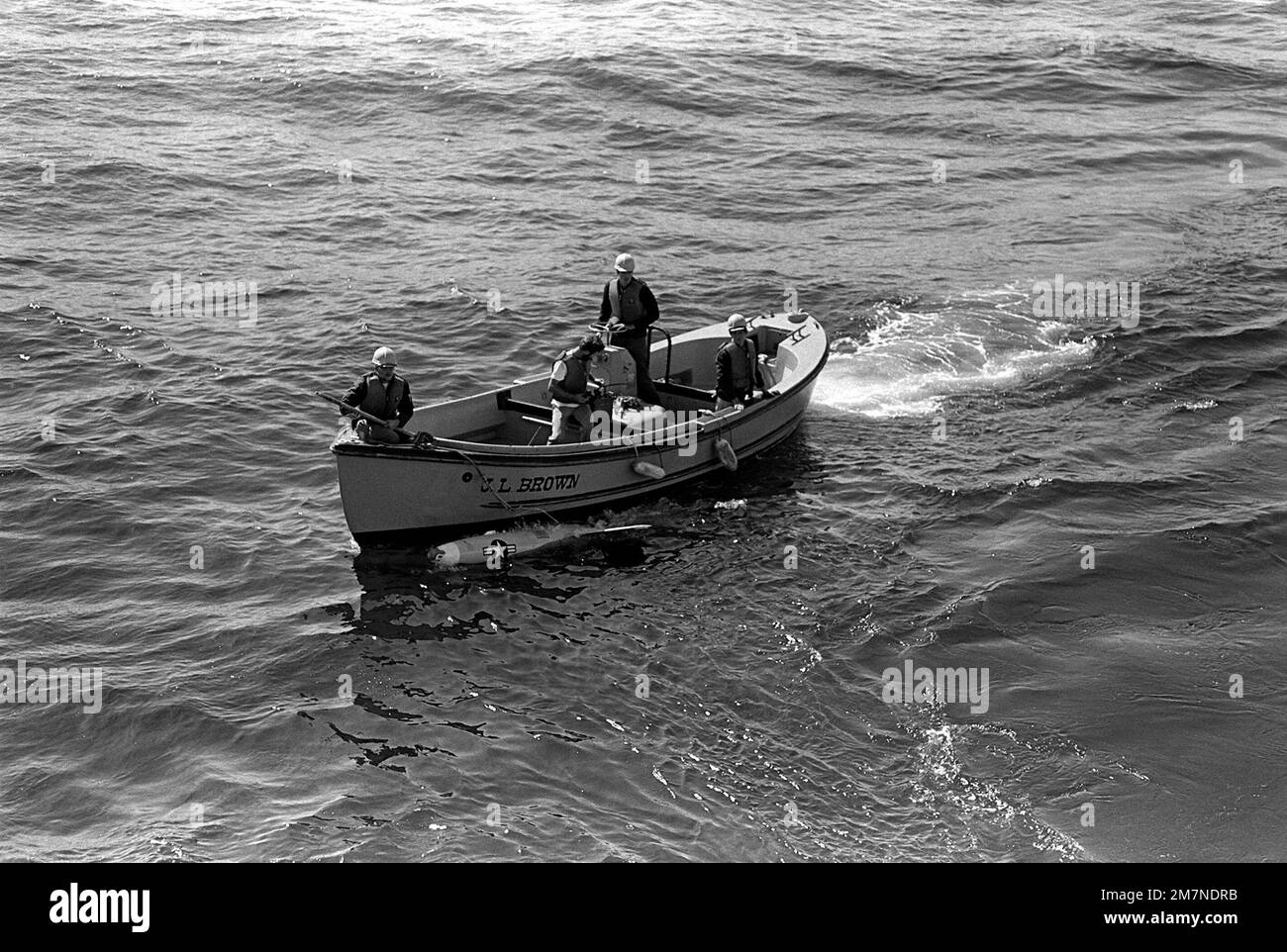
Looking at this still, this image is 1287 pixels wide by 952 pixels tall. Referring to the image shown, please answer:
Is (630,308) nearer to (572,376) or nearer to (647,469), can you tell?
(572,376)

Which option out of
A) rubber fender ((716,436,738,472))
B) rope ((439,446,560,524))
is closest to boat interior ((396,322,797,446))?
rubber fender ((716,436,738,472))

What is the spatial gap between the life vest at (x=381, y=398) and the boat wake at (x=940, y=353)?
7.77 m

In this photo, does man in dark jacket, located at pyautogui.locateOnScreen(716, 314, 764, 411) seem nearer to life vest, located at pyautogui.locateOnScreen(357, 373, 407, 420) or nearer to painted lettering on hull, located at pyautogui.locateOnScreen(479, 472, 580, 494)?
painted lettering on hull, located at pyautogui.locateOnScreen(479, 472, 580, 494)

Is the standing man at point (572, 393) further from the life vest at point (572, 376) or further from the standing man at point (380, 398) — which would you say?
the standing man at point (380, 398)

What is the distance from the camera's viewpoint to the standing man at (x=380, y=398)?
17.3 metres

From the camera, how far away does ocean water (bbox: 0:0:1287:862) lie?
14.2 metres

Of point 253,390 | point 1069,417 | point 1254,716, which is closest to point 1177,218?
point 1069,417

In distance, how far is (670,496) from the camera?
65.2 ft

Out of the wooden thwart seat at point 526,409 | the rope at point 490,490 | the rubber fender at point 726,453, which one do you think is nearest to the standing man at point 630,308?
the wooden thwart seat at point 526,409

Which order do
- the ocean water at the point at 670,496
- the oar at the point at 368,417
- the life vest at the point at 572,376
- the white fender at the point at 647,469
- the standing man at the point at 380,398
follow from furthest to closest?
the white fender at the point at 647,469 → the life vest at the point at 572,376 → the standing man at the point at 380,398 → the oar at the point at 368,417 → the ocean water at the point at 670,496

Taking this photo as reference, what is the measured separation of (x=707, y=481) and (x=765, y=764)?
653 cm

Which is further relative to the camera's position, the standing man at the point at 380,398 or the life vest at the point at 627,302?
the life vest at the point at 627,302
